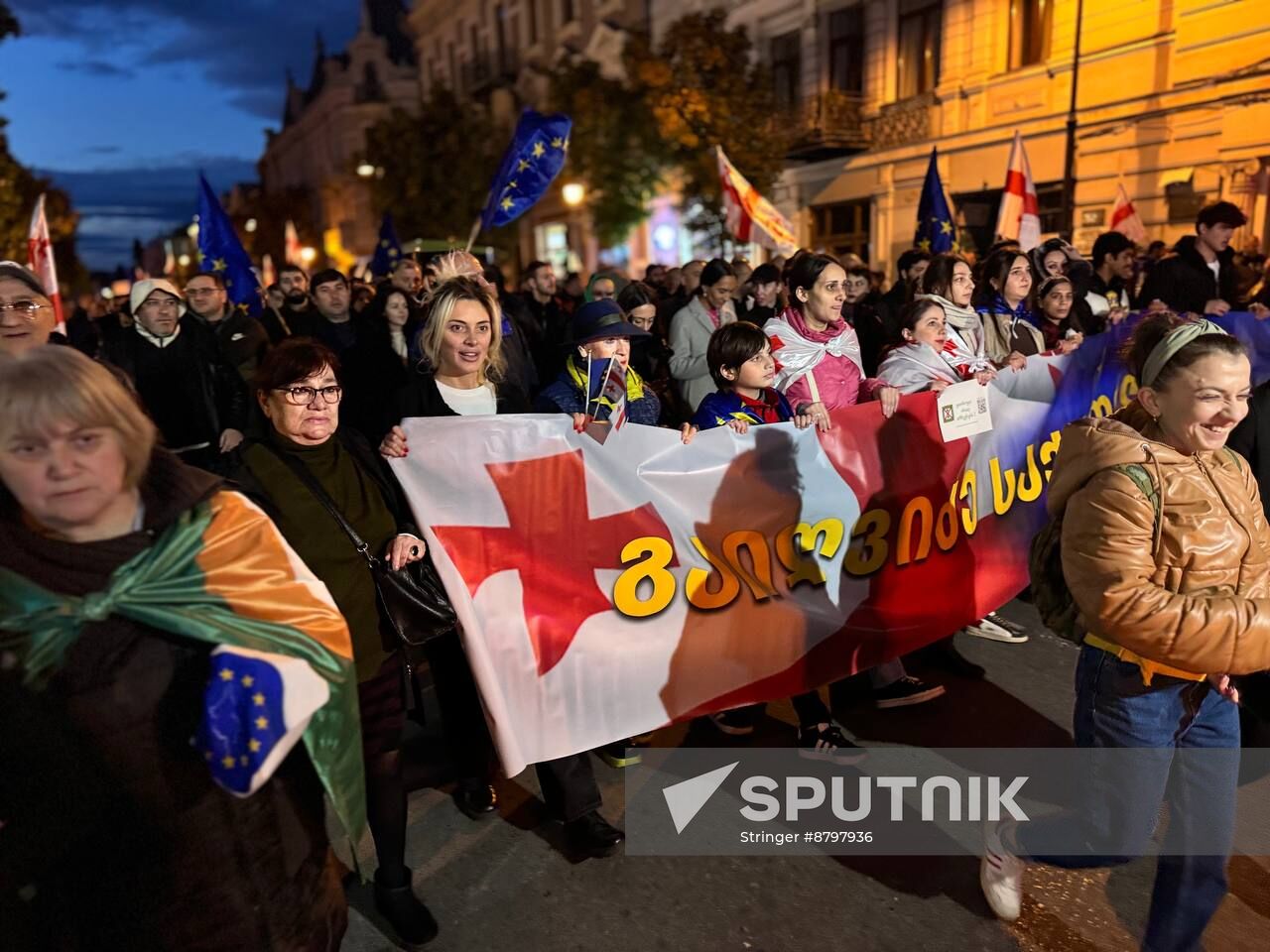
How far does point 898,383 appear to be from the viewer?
4.09m

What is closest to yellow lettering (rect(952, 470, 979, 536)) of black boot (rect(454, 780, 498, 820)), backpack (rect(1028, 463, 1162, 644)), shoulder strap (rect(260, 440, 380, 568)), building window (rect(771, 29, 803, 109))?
backpack (rect(1028, 463, 1162, 644))

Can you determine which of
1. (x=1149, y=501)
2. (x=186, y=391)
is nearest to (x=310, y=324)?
(x=186, y=391)

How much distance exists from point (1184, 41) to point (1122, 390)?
12.3 m

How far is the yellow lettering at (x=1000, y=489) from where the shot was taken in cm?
411

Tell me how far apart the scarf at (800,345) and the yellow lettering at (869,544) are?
0.80 m

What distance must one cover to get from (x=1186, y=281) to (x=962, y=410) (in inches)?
145

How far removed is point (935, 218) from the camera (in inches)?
344

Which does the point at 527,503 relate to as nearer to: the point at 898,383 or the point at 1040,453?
the point at 898,383

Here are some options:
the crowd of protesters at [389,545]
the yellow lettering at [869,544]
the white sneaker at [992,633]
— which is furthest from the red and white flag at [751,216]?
the yellow lettering at [869,544]

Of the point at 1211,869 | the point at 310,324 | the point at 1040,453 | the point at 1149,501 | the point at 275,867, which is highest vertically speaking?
the point at 310,324

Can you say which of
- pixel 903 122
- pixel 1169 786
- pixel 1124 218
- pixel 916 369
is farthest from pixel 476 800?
pixel 903 122

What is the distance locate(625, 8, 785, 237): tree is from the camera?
19.3 m

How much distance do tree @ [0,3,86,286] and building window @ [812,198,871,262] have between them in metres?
16.5

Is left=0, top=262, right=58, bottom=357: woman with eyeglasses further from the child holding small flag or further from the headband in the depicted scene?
the headband
